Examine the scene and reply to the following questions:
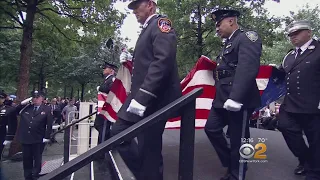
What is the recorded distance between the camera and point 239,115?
3146 mm

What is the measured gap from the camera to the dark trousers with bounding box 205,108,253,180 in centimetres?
305

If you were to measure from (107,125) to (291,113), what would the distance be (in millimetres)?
3879

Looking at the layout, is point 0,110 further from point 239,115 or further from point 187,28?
point 187,28

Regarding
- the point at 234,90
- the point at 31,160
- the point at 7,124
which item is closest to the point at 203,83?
the point at 234,90

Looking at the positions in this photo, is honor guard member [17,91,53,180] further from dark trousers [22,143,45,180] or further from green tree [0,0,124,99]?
green tree [0,0,124,99]

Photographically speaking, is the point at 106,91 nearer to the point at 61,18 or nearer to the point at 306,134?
the point at 306,134

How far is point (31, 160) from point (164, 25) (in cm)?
570

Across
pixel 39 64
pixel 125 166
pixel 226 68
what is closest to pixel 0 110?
pixel 125 166

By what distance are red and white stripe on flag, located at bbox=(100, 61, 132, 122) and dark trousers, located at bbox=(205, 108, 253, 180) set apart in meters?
2.01

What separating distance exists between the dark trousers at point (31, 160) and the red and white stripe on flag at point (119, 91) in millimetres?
2370

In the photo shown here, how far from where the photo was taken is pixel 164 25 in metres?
2.60

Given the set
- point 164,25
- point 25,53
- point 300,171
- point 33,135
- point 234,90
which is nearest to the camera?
point 164,25

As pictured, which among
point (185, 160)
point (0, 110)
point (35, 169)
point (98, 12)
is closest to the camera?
point (185, 160)

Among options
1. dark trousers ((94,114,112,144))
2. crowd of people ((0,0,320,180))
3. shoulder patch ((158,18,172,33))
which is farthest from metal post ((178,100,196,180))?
dark trousers ((94,114,112,144))
